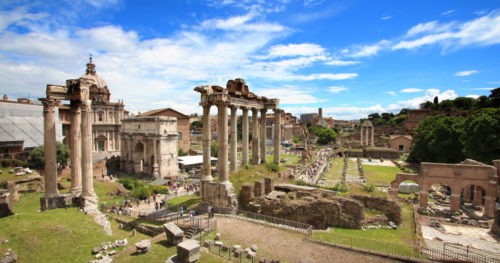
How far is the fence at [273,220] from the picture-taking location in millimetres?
14480

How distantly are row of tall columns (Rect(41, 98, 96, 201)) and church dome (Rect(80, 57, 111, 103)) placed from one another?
117 ft

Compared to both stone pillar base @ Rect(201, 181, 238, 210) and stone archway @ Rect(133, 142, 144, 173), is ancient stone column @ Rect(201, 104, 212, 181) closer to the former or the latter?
stone pillar base @ Rect(201, 181, 238, 210)

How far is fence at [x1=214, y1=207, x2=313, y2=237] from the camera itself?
1448 cm

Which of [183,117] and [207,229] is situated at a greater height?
[183,117]

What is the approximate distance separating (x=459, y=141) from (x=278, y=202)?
111 feet

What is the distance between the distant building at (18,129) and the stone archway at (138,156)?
1373 cm

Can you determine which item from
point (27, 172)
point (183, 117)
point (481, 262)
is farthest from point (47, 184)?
point (183, 117)

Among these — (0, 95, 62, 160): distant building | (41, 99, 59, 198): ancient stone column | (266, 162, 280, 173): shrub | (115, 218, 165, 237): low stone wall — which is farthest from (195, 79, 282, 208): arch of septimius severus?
(0, 95, 62, 160): distant building

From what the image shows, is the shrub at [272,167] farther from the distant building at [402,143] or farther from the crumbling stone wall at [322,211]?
the distant building at [402,143]

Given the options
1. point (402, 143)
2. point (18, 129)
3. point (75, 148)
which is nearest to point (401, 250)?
point (75, 148)

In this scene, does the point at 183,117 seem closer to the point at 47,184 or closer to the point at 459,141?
the point at 47,184

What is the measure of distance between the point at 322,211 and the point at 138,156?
3312 cm

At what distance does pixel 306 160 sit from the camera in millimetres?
A: 50000

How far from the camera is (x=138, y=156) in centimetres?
Result: 4141
